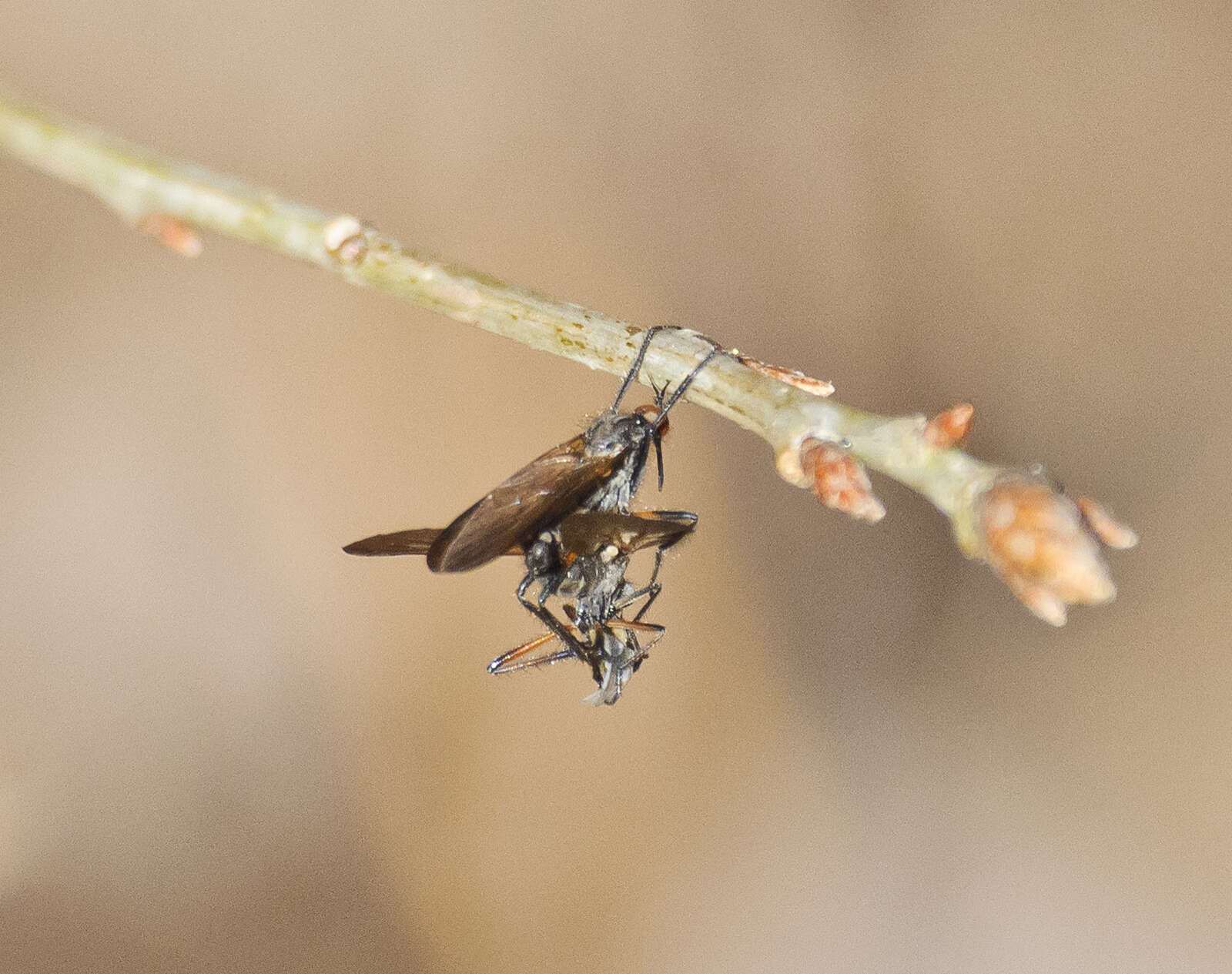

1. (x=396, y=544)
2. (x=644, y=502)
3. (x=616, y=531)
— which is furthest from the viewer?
(x=644, y=502)

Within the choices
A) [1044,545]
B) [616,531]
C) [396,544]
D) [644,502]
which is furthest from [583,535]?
[644,502]

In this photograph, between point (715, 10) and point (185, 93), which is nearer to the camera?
point (185, 93)

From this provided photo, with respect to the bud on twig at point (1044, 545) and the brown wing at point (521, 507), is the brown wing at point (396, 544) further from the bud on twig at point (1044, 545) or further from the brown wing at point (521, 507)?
the bud on twig at point (1044, 545)

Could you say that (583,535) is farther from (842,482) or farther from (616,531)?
(842,482)

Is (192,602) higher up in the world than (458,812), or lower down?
higher up

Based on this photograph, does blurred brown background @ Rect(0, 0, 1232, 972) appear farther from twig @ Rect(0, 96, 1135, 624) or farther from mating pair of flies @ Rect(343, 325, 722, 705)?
twig @ Rect(0, 96, 1135, 624)

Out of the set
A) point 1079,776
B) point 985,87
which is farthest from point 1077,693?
point 985,87

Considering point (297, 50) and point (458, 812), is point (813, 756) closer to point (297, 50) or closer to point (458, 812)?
point (458, 812)
